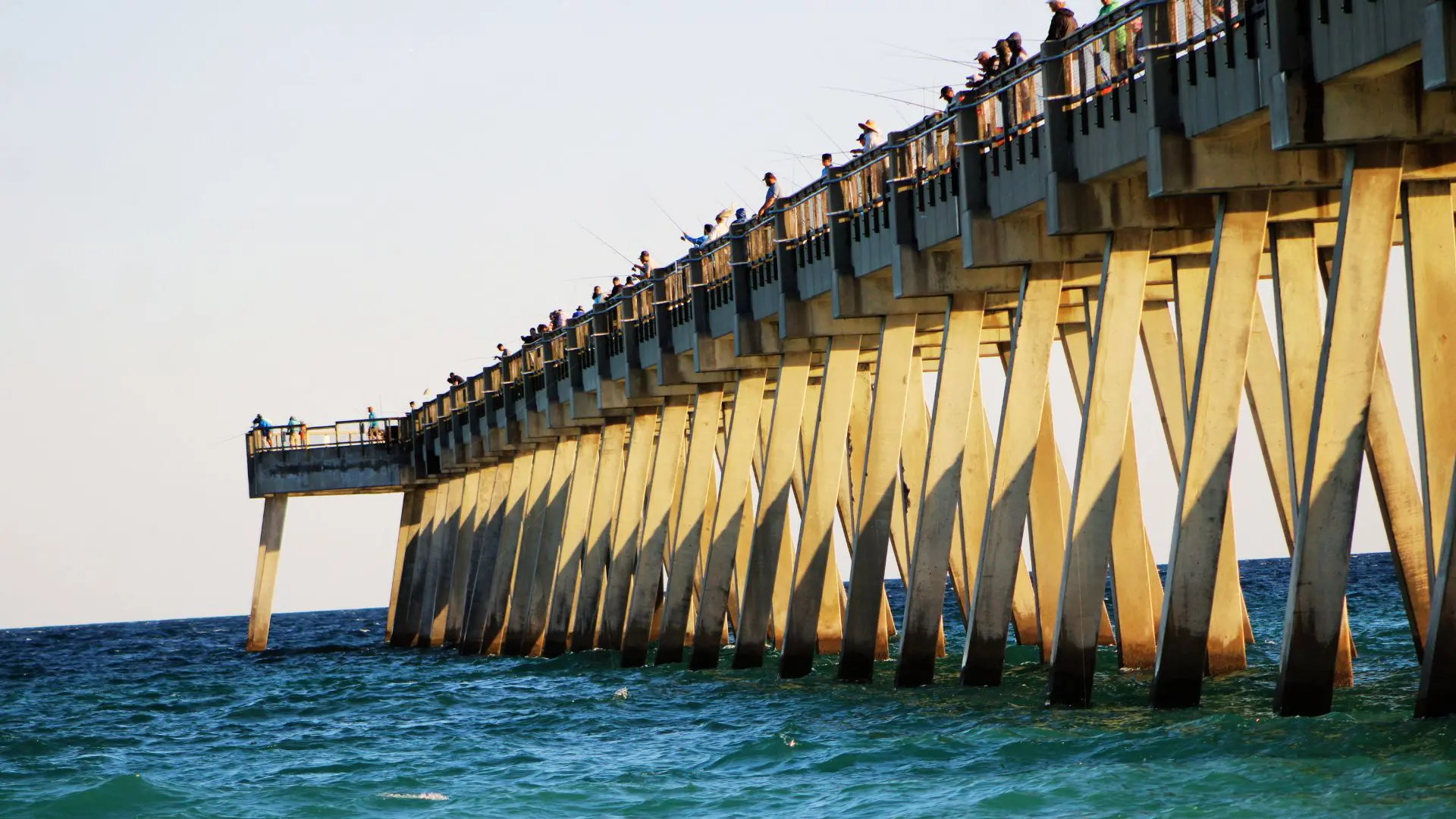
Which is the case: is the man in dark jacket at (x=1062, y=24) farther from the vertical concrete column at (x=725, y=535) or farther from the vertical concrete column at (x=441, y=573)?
the vertical concrete column at (x=441, y=573)

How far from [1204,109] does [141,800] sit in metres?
12.1

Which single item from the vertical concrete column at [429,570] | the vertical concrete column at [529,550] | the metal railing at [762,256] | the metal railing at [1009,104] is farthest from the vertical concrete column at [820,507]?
the vertical concrete column at [429,570]

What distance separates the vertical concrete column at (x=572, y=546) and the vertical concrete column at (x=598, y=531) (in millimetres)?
269

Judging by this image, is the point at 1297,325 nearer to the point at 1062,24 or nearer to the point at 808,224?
the point at 1062,24

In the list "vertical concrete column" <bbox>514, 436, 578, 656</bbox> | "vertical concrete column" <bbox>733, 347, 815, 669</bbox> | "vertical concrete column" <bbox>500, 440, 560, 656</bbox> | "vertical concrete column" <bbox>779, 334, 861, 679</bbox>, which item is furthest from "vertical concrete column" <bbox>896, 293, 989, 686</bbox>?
"vertical concrete column" <bbox>500, 440, 560, 656</bbox>

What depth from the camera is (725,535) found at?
33.0 m

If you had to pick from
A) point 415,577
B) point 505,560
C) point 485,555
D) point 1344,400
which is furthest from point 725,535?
point 415,577

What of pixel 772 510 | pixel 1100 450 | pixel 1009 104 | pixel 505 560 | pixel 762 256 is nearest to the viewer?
pixel 1100 450

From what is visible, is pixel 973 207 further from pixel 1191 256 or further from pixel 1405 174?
pixel 1405 174

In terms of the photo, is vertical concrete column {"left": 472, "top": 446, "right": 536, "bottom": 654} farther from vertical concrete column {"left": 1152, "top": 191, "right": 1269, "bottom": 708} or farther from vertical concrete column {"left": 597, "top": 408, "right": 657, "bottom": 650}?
vertical concrete column {"left": 1152, "top": 191, "right": 1269, "bottom": 708}

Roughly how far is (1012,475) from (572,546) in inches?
811

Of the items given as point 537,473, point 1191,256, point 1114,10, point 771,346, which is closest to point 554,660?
point 537,473

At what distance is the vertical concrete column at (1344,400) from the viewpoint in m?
16.5

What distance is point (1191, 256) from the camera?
22516 mm
